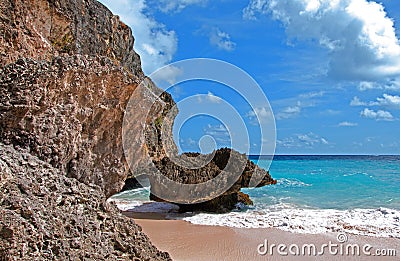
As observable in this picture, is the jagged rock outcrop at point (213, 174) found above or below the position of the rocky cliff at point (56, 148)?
above

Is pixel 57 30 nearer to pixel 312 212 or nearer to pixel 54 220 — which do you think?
pixel 54 220

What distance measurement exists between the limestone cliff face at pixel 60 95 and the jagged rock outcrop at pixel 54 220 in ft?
1.23

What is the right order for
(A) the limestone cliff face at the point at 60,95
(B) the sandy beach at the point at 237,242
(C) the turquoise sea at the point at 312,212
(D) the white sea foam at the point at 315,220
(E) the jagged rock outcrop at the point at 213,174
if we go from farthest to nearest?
(E) the jagged rock outcrop at the point at 213,174 < (C) the turquoise sea at the point at 312,212 < (D) the white sea foam at the point at 315,220 < (B) the sandy beach at the point at 237,242 < (A) the limestone cliff face at the point at 60,95

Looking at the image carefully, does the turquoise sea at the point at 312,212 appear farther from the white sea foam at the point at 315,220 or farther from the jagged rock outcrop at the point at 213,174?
the jagged rock outcrop at the point at 213,174

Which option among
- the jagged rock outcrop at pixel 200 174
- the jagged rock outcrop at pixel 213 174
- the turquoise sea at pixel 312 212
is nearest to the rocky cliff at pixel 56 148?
the turquoise sea at pixel 312 212

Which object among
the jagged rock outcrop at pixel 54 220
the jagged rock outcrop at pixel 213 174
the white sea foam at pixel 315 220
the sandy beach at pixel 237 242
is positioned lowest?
the jagged rock outcrop at pixel 54 220

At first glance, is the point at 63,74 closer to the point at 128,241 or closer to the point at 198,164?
the point at 128,241

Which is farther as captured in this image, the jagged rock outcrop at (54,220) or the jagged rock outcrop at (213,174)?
the jagged rock outcrop at (213,174)

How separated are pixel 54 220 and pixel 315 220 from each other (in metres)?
11.1

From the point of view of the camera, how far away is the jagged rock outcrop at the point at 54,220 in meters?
2.53

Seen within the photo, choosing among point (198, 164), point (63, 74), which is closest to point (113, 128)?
point (63, 74)

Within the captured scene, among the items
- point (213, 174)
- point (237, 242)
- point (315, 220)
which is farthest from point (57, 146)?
point (315, 220)

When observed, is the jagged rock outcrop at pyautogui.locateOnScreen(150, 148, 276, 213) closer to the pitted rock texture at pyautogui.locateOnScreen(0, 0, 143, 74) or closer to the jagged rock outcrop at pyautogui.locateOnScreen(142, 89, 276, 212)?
the jagged rock outcrop at pyautogui.locateOnScreen(142, 89, 276, 212)

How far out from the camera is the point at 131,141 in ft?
16.6
